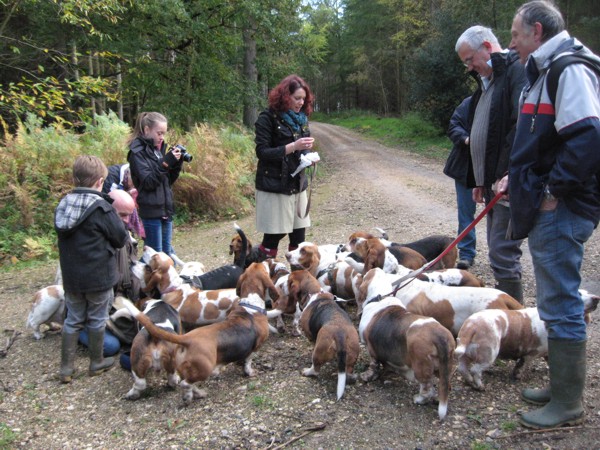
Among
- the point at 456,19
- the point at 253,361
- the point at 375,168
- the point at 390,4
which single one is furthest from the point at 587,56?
the point at 390,4

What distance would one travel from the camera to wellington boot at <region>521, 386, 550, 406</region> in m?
3.54

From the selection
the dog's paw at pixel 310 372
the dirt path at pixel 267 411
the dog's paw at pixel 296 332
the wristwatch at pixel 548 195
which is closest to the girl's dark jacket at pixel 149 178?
the dirt path at pixel 267 411

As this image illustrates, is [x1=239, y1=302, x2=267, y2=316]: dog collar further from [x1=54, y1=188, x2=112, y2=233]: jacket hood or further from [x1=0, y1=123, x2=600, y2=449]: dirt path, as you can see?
[x1=54, y1=188, x2=112, y2=233]: jacket hood

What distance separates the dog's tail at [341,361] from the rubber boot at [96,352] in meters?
2.25

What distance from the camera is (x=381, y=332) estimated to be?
3965 millimetres

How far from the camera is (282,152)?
548cm

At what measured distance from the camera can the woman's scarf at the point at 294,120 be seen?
18.5ft

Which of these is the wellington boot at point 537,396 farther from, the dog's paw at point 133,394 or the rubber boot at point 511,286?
the dog's paw at point 133,394

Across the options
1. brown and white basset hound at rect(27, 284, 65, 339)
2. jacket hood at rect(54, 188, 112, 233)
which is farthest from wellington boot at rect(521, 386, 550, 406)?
brown and white basset hound at rect(27, 284, 65, 339)

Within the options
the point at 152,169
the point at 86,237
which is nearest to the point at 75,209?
the point at 86,237

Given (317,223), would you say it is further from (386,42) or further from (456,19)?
(386,42)

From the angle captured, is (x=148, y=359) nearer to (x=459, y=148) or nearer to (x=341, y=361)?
(x=341, y=361)

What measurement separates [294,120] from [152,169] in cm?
177

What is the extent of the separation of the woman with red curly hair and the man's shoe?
95.0 inches
